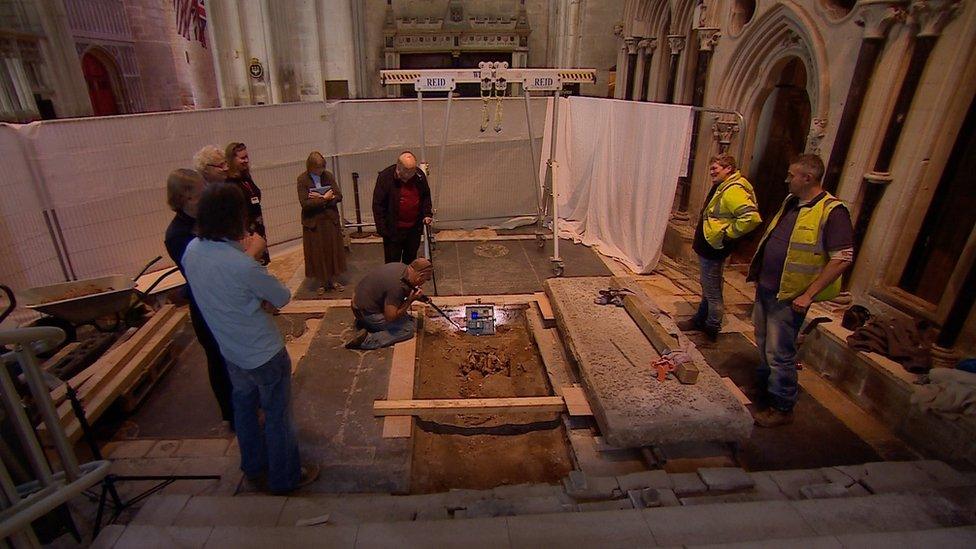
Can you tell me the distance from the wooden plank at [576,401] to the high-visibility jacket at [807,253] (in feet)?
5.09

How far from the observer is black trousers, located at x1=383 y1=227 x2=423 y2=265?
5121 mm

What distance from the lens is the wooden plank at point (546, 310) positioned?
4.76 metres

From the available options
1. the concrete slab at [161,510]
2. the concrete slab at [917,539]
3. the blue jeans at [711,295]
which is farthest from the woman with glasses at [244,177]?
the concrete slab at [917,539]

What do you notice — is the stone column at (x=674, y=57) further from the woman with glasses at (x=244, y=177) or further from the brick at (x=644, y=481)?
the brick at (x=644, y=481)

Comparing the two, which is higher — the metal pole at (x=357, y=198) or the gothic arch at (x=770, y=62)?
the gothic arch at (x=770, y=62)

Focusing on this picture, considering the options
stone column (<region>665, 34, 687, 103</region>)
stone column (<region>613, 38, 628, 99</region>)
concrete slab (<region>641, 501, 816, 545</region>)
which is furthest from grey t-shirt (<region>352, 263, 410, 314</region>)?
stone column (<region>613, 38, 628, 99</region>)

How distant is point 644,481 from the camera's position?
2660 mm

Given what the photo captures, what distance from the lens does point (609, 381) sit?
3.44m

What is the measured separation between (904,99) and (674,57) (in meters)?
3.84

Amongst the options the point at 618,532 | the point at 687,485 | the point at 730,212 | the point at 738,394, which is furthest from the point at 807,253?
the point at 618,532

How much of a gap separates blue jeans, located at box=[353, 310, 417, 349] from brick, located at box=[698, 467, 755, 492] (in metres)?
2.63

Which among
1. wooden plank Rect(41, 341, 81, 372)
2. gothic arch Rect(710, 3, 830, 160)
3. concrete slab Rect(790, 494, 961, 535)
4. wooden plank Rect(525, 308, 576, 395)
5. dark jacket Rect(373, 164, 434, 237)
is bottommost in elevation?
wooden plank Rect(41, 341, 81, 372)

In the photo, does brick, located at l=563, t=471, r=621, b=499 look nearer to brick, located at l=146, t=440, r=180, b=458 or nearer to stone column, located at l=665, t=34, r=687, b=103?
brick, located at l=146, t=440, r=180, b=458

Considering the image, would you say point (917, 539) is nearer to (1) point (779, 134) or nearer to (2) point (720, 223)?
(2) point (720, 223)
